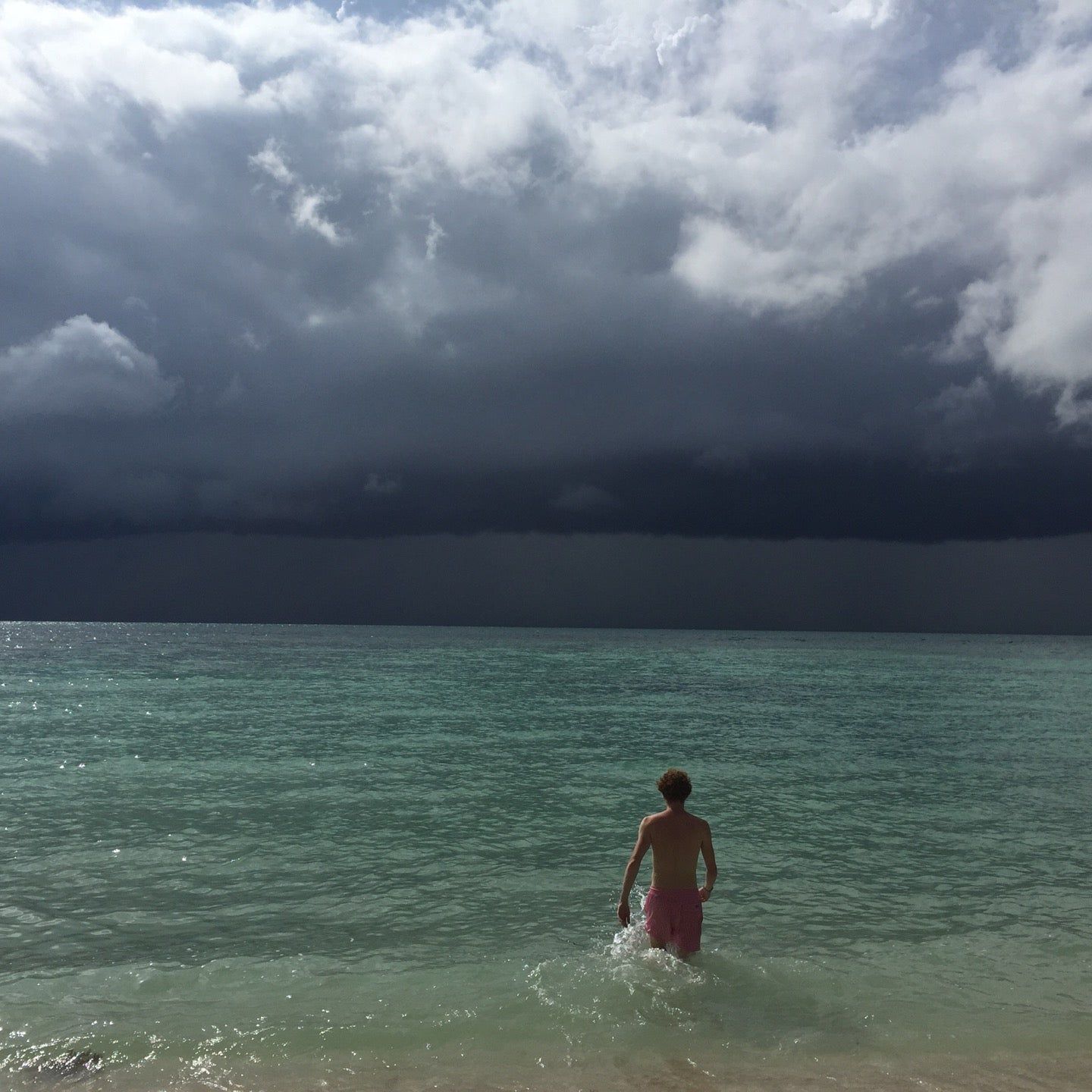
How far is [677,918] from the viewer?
33.1 ft

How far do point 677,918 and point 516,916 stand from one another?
10.8ft

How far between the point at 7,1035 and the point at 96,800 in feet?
45.2

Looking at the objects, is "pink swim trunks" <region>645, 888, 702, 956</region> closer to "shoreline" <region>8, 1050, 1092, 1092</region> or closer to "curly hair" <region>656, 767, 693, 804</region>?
"curly hair" <region>656, 767, 693, 804</region>

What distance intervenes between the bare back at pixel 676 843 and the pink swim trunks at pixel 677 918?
0.48 ft

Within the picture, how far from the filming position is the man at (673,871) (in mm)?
9781

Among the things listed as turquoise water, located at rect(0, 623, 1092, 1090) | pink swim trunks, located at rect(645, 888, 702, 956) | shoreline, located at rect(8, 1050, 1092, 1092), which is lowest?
turquoise water, located at rect(0, 623, 1092, 1090)

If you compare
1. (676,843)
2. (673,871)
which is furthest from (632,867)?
(676,843)

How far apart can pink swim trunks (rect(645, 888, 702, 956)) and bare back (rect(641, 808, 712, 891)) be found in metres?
0.15

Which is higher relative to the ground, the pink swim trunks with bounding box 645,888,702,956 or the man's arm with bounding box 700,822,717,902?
the man's arm with bounding box 700,822,717,902

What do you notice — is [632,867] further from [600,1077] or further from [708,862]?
[600,1077]

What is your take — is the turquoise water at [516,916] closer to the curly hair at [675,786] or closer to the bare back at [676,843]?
the bare back at [676,843]

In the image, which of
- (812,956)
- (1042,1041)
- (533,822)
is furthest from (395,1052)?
(533,822)

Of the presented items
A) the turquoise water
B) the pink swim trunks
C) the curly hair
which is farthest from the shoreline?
the curly hair

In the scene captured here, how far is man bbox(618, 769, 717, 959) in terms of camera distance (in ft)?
32.1
